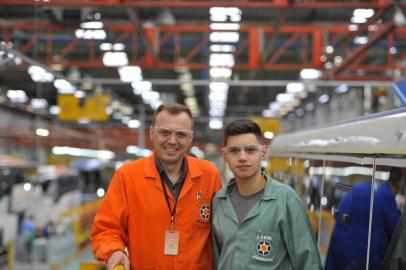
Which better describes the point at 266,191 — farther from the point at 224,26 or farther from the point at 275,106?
the point at 275,106

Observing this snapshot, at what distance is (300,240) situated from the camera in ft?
10.3

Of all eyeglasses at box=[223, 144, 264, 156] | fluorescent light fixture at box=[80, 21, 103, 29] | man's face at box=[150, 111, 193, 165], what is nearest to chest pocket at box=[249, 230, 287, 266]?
eyeglasses at box=[223, 144, 264, 156]

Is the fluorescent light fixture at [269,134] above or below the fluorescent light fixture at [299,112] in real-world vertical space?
below

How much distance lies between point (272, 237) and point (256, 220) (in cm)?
12

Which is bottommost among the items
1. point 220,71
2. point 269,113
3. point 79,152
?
point 79,152

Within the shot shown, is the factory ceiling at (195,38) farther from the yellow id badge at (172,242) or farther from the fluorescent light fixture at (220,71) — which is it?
the yellow id badge at (172,242)

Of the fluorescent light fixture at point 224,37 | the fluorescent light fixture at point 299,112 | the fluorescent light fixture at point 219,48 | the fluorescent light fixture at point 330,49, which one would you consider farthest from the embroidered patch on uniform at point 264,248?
the fluorescent light fixture at point 299,112

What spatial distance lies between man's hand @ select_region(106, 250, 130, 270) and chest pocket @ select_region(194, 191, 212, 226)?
1.54ft

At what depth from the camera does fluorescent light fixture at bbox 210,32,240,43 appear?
14.3 m

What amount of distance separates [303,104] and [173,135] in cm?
2579

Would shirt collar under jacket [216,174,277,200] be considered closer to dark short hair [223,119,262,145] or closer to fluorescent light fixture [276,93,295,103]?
dark short hair [223,119,262,145]

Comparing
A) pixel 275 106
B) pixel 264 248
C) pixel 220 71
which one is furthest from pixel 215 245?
pixel 275 106

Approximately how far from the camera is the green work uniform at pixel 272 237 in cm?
316

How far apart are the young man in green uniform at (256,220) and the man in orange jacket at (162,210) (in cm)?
16
